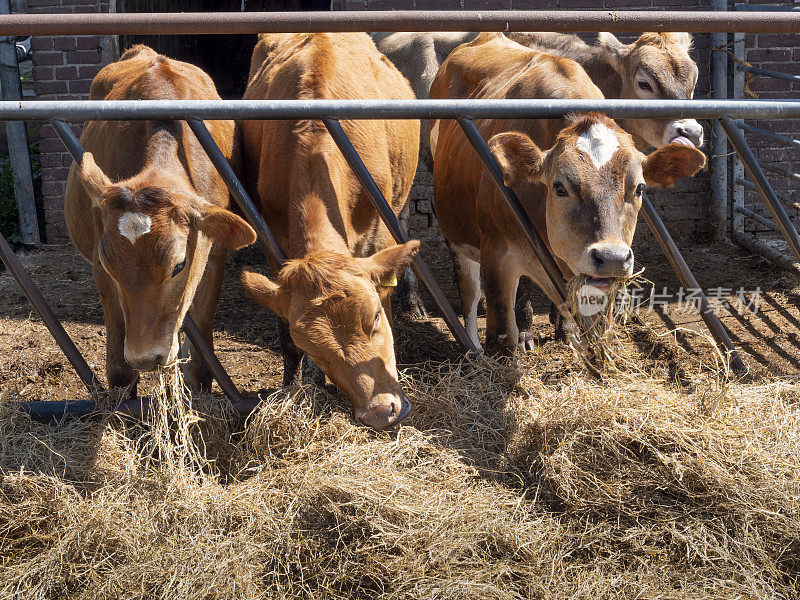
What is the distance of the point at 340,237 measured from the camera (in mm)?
3223

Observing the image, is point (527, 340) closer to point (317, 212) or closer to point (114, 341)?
point (317, 212)

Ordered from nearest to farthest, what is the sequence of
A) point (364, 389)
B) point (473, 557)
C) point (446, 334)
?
1. point (473, 557)
2. point (364, 389)
3. point (446, 334)

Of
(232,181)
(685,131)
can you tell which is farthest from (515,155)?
(685,131)

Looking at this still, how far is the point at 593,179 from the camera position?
2.96m

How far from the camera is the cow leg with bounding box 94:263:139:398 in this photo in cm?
335

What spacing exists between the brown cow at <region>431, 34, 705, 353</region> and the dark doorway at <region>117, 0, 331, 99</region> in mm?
4867

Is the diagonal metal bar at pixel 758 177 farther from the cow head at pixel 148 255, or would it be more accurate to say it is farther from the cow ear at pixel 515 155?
the cow head at pixel 148 255

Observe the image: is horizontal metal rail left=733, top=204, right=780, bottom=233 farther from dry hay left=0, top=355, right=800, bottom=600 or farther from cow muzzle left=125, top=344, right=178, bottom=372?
cow muzzle left=125, top=344, right=178, bottom=372

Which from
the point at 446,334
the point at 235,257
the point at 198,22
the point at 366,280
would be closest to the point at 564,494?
the point at 366,280

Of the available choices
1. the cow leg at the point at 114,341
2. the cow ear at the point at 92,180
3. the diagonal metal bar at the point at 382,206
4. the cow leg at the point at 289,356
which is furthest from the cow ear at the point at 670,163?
the cow leg at the point at 114,341

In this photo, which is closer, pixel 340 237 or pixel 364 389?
pixel 364 389

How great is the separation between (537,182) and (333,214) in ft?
2.82

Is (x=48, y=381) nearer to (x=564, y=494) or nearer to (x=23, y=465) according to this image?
(x=23, y=465)

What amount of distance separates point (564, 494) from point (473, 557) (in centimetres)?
39
